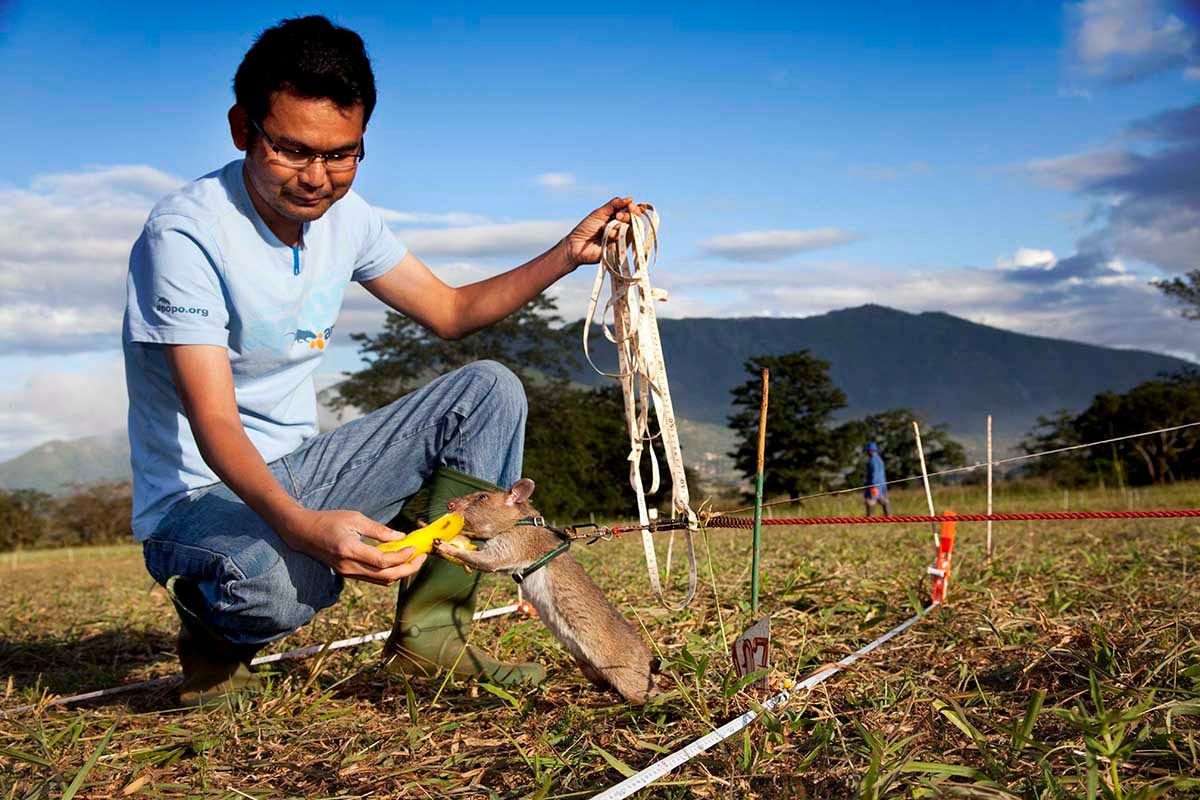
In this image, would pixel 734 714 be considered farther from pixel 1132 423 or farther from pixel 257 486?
pixel 1132 423

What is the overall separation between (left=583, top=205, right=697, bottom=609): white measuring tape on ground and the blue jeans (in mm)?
584

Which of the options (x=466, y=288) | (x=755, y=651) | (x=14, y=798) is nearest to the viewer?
(x=14, y=798)

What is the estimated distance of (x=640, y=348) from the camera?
10.1ft

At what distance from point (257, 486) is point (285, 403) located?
77cm

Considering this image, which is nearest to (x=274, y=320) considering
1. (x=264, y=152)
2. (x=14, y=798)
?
(x=264, y=152)

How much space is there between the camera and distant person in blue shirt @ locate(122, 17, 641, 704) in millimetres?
2885

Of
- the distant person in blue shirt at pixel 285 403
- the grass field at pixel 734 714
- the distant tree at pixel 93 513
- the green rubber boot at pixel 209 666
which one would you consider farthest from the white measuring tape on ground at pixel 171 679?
the distant tree at pixel 93 513

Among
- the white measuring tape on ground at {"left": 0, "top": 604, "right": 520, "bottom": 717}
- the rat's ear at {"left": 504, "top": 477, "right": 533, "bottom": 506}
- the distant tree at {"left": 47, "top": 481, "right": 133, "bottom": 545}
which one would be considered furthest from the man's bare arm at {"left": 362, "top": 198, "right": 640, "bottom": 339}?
the distant tree at {"left": 47, "top": 481, "right": 133, "bottom": 545}

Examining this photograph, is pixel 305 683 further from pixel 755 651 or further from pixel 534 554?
pixel 755 651

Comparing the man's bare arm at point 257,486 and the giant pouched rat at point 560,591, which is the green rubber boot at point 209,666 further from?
the giant pouched rat at point 560,591

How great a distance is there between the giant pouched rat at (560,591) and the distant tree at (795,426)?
Result: 38702 mm

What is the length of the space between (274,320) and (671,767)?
82.9 inches

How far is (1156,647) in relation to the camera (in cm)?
316

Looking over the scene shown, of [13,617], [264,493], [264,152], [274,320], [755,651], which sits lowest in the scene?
[13,617]
